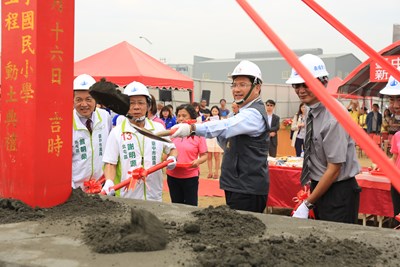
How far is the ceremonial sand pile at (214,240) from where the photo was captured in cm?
171

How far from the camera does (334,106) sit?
5.00 feet

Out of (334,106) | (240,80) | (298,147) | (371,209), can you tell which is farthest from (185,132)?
(298,147)

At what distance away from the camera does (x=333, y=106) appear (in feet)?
5.00

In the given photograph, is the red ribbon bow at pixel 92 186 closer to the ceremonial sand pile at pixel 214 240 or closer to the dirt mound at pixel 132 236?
the ceremonial sand pile at pixel 214 240

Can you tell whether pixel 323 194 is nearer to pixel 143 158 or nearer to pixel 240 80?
pixel 240 80

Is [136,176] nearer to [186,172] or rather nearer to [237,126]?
[237,126]

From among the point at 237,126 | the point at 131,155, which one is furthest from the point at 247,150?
the point at 131,155

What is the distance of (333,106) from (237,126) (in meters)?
1.55

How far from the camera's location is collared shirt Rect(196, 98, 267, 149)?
299 cm

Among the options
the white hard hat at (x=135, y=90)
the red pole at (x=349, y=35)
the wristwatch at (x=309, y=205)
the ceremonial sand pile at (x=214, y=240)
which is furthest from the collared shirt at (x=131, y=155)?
the red pole at (x=349, y=35)

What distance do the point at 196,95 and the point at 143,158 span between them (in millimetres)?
14668

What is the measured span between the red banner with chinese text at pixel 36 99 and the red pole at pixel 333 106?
3.91 ft

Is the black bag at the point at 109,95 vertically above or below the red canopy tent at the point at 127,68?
Result: below

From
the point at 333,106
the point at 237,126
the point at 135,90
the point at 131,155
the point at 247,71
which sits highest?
the point at 247,71
